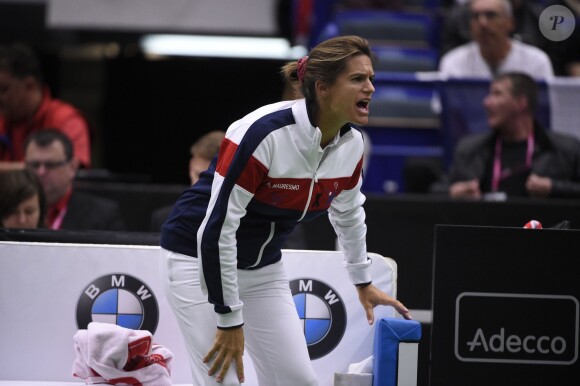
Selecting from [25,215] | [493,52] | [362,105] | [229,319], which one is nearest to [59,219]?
[25,215]

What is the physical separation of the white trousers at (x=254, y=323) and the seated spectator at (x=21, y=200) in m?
1.70

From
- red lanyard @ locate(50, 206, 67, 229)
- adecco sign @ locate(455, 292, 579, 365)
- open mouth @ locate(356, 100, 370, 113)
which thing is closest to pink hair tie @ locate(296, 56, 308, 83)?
open mouth @ locate(356, 100, 370, 113)

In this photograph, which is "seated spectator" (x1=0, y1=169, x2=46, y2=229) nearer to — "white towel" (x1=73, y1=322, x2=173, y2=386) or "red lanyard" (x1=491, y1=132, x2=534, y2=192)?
"white towel" (x1=73, y1=322, x2=173, y2=386)

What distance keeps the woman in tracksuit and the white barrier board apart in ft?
2.81

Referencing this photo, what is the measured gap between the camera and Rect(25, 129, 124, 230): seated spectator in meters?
6.01

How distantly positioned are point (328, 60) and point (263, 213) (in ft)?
1.92

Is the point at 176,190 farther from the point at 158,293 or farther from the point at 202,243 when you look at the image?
the point at 202,243

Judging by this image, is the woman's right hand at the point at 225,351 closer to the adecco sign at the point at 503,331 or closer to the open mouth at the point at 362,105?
the open mouth at the point at 362,105

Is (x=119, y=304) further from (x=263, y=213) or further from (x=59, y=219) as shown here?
(x=59, y=219)

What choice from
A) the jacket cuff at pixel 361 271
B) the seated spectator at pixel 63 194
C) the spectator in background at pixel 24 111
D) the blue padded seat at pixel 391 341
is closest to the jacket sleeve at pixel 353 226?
the jacket cuff at pixel 361 271

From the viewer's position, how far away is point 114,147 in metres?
11.3

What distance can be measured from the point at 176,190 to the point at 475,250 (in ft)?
8.60

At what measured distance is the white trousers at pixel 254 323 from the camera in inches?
150

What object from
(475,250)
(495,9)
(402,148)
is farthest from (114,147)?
(475,250)
